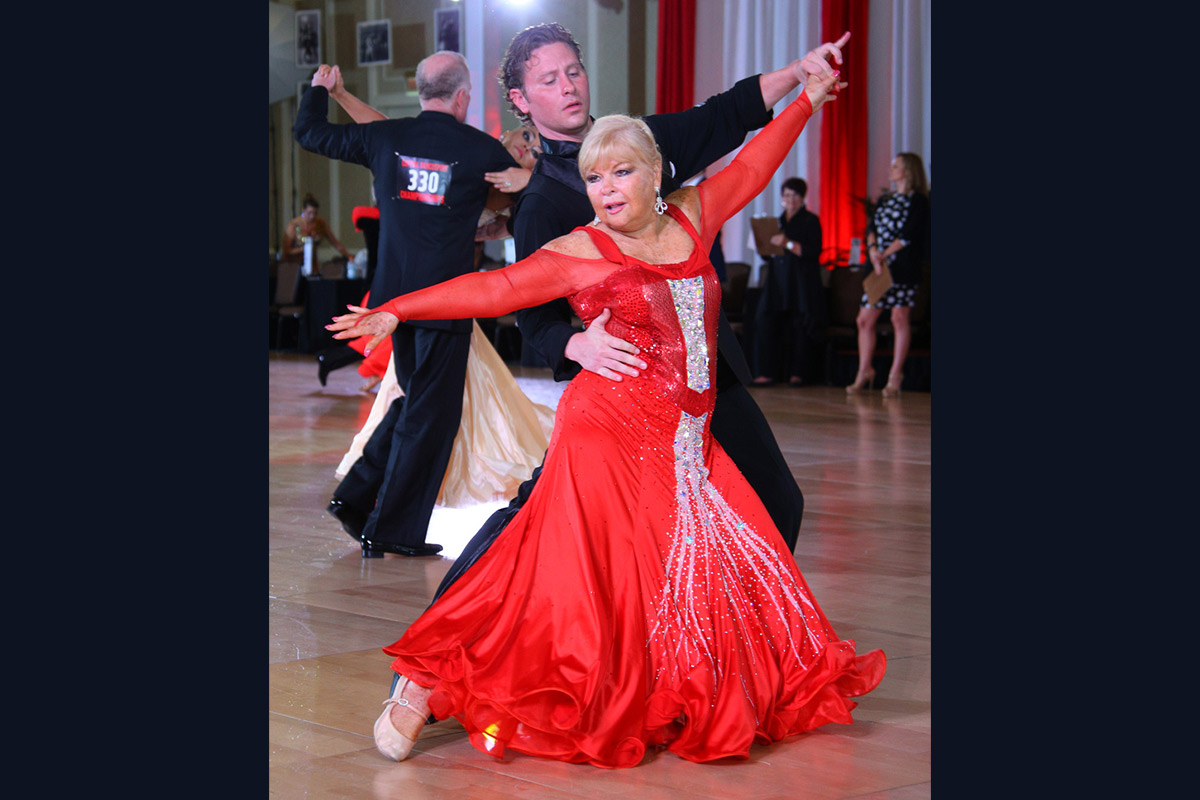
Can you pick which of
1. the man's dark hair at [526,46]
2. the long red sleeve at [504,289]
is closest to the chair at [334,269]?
the man's dark hair at [526,46]

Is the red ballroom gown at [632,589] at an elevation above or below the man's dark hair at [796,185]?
below

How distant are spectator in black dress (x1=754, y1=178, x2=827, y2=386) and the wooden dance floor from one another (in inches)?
144

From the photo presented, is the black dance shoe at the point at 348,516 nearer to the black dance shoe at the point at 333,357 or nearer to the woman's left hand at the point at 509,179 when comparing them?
the woman's left hand at the point at 509,179

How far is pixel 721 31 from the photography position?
11.8 metres

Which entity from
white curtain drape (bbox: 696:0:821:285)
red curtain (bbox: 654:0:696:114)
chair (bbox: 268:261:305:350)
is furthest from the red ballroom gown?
chair (bbox: 268:261:305:350)

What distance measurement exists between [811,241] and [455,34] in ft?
16.7

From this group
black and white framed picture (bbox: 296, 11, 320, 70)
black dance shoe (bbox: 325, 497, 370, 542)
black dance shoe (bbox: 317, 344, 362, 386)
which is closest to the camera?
black dance shoe (bbox: 325, 497, 370, 542)

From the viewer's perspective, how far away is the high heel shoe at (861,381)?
30.5ft

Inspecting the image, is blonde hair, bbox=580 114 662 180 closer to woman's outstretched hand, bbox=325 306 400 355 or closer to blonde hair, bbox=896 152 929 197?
woman's outstretched hand, bbox=325 306 400 355

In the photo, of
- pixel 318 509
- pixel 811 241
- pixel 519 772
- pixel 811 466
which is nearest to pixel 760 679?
pixel 519 772

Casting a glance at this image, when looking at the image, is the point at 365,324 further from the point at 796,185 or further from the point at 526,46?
the point at 796,185

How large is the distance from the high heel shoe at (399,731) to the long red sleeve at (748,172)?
37.8 inches

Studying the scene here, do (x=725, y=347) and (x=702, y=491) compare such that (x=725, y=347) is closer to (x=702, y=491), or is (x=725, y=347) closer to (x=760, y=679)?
(x=702, y=491)

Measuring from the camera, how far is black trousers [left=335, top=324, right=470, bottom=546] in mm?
3830
